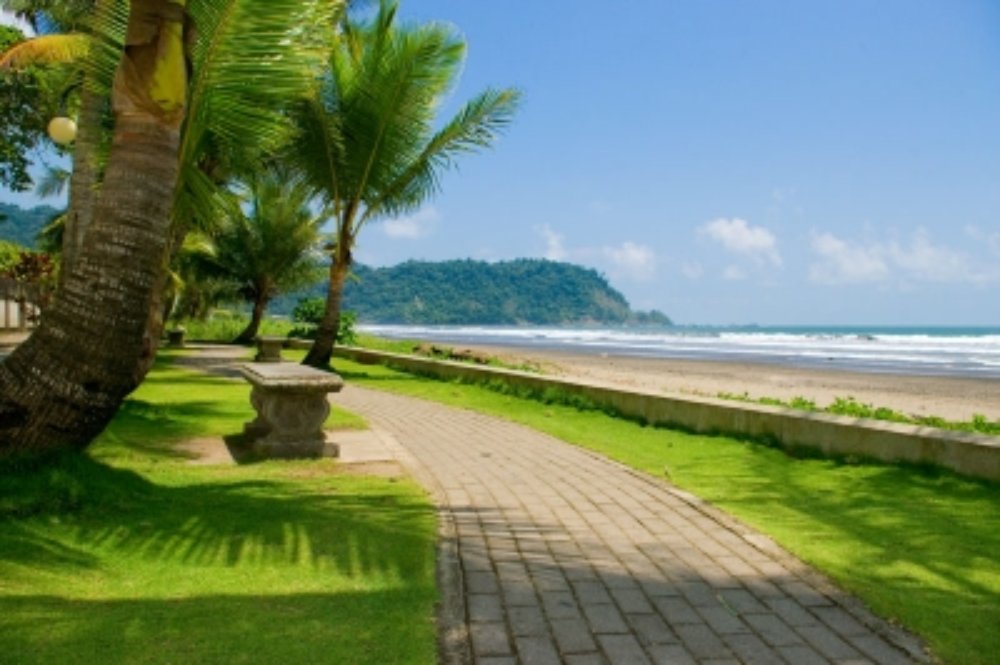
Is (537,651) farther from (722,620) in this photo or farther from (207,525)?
(207,525)

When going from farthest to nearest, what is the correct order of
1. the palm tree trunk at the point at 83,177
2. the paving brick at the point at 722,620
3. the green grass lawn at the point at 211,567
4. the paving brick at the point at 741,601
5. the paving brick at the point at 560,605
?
the palm tree trunk at the point at 83,177
the paving brick at the point at 741,601
the paving brick at the point at 560,605
the paving brick at the point at 722,620
the green grass lawn at the point at 211,567

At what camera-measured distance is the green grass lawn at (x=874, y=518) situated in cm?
342

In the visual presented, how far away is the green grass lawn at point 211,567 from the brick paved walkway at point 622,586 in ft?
0.92

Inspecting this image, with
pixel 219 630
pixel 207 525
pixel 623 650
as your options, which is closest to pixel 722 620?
pixel 623 650

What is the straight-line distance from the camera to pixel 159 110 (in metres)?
4.65

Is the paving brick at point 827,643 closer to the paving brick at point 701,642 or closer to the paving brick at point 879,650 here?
the paving brick at point 879,650

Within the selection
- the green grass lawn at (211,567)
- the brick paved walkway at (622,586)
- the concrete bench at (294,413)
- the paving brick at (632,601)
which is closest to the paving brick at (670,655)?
the brick paved walkway at (622,586)

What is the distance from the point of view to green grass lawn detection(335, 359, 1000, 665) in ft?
11.2

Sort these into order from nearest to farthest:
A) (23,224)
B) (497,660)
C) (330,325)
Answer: (497,660) → (330,325) → (23,224)

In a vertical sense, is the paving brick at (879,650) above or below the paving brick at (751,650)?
above

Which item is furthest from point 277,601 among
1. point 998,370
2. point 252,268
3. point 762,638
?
point 998,370

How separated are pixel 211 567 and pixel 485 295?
160 metres

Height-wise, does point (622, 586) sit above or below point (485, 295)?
below

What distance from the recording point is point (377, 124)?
49.1 ft
